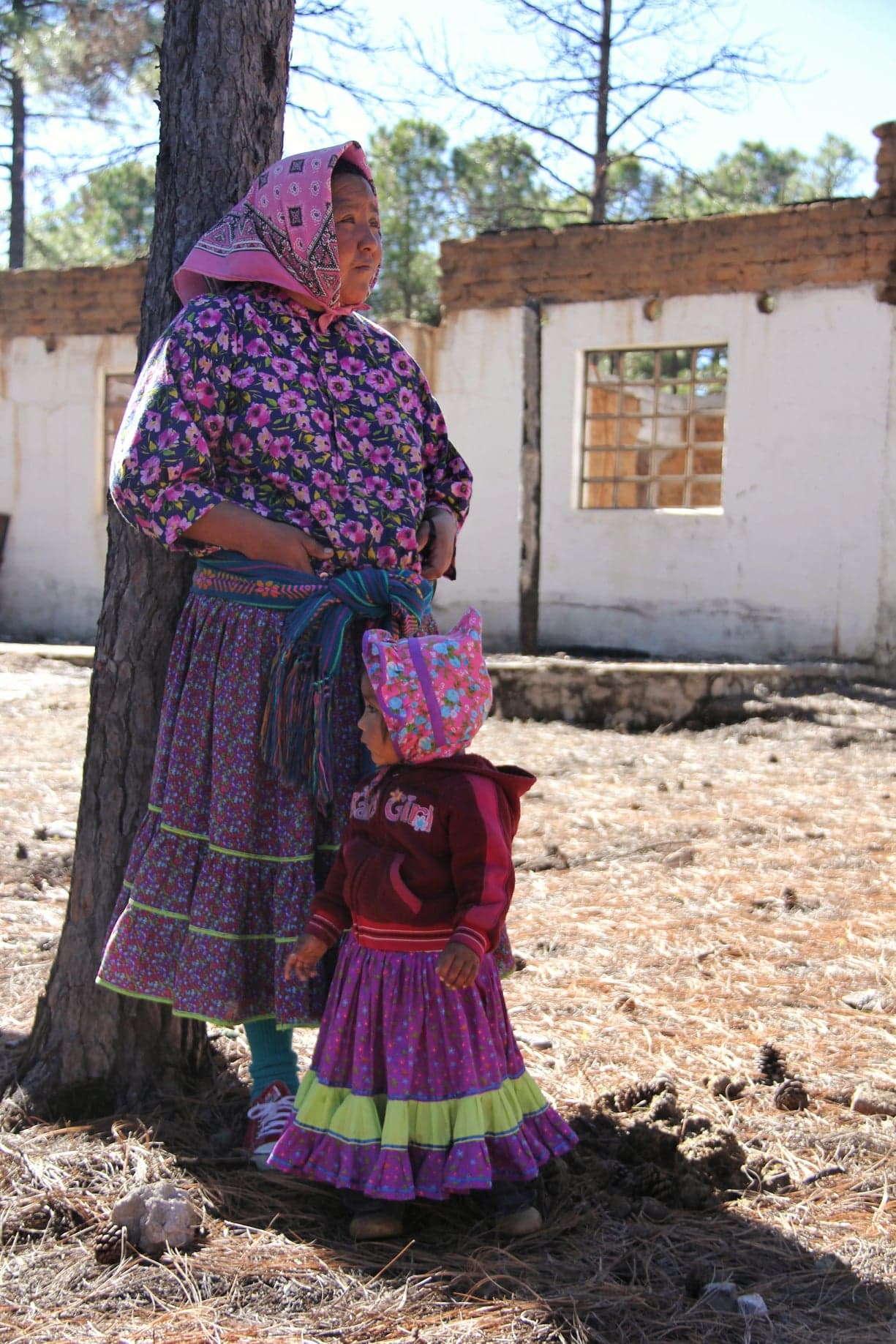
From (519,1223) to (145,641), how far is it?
1.39 metres

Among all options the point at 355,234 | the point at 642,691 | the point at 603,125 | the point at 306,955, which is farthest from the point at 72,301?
the point at 306,955

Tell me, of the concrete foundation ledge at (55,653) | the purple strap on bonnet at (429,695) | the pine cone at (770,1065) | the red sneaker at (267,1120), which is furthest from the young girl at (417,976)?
the concrete foundation ledge at (55,653)

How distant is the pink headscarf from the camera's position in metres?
2.45

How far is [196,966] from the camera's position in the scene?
2.49m

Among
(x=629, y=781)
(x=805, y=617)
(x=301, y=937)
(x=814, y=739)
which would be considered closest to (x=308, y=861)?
(x=301, y=937)

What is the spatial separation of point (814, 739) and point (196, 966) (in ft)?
19.0

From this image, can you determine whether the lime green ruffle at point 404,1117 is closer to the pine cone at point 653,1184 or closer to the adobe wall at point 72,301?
the pine cone at point 653,1184

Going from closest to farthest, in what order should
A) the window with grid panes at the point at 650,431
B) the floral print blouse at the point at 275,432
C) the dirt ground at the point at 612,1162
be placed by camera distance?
1. the dirt ground at the point at 612,1162
2. the floral print blouse at the point at 275,432
3. the window with grid panes at the point at 650,431

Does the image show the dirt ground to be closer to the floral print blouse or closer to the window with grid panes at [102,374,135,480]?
the floral print blouse

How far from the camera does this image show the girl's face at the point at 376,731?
230 centimetres

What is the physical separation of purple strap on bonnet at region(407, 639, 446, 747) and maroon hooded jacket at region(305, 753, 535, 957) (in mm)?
76

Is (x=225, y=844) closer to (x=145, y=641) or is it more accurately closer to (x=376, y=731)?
(x=376, y=731)

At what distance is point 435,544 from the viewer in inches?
109

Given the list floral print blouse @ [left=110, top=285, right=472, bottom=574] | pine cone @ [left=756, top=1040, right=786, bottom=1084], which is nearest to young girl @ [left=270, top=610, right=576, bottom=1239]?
floral print blouse @ [left=110, top=285, right=472, bottom=574]
